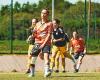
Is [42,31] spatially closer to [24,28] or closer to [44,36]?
[44,36]

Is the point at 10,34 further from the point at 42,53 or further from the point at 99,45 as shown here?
the point at 42,53

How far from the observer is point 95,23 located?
2830 cm

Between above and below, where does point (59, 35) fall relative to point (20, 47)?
above

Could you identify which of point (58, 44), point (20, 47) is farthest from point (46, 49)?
point (20, 47)

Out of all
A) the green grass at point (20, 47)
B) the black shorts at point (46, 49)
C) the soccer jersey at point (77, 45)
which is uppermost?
the black shorts at point (46, 49)

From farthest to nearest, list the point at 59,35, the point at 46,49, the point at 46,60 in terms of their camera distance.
→ the point at 59,35
the point at 46,49
the point at 46,60

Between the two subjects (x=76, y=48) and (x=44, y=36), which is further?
(x=76, y=48)

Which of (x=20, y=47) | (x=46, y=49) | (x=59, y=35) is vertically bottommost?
(x=20, y=47)

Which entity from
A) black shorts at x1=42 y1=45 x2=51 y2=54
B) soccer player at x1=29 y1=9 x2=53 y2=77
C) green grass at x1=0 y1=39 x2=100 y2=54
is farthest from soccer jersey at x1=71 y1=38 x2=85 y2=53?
black shorts at x1=42 y1=45 x2=51 y2=54

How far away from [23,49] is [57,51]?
23.1 feet

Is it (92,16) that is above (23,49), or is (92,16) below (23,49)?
above

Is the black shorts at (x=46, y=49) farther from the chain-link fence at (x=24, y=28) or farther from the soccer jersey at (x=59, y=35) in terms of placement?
the chain-link fence at (x=24, y=28)

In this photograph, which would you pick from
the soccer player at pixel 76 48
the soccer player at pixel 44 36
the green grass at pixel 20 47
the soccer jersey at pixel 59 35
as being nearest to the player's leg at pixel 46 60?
the soccer player at pixel 44 36

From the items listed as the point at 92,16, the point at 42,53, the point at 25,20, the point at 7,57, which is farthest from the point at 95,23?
the point at 42,53
